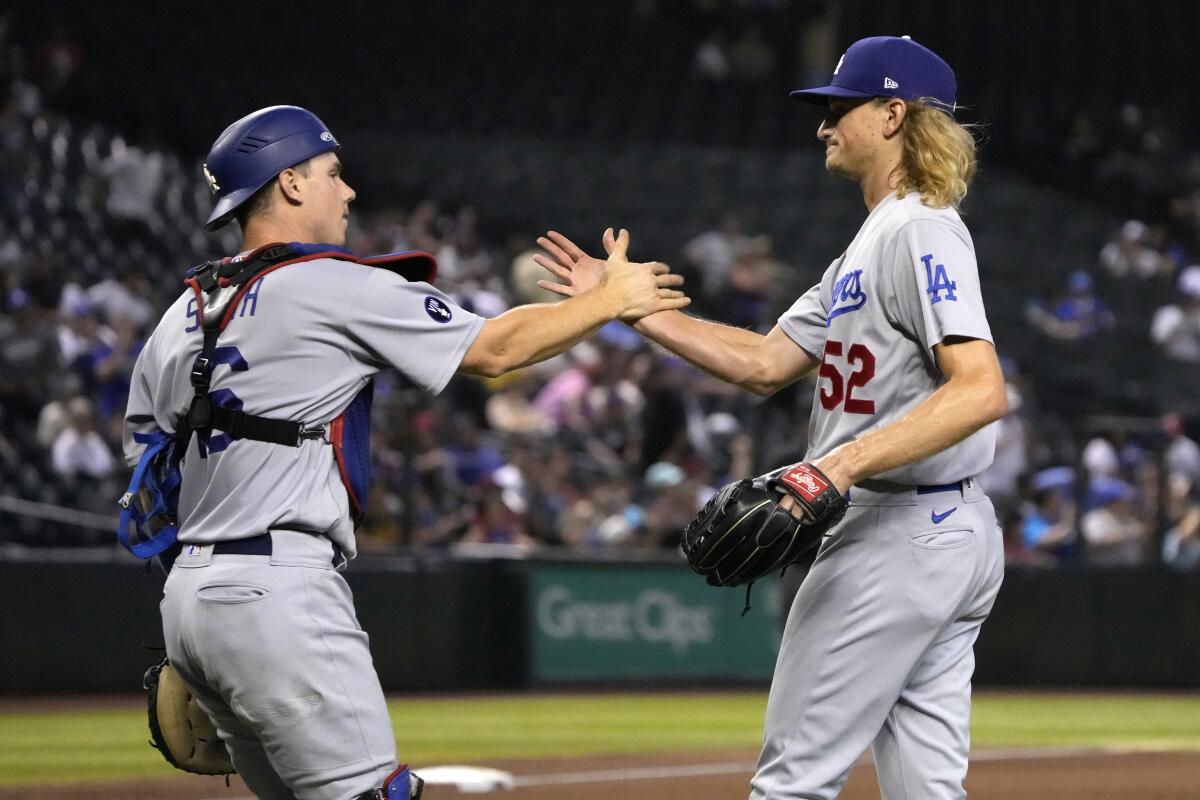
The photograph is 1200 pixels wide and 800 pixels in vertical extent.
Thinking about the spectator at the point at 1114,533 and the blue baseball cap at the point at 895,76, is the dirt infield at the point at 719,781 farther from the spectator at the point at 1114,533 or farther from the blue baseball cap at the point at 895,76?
the spectator at the point at 1114,533

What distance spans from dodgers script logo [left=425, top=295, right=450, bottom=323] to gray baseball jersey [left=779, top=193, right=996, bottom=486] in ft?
3.05

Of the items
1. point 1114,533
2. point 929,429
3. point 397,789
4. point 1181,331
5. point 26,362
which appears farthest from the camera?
point 1181,331

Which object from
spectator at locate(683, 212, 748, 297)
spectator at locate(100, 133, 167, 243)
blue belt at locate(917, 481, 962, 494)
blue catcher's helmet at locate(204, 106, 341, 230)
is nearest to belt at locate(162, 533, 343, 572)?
blue catcher's helmet at locate(204, 106, 341, 230)

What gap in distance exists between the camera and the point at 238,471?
370cm

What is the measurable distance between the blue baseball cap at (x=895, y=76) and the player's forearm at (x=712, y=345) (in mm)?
742

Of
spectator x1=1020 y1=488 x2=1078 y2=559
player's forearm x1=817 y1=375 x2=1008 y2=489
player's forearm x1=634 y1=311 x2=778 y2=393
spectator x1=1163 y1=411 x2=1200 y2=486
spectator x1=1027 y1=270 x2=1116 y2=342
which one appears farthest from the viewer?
spectator x1=1027 y1=270 x2=1116 y2=342

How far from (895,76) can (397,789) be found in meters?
1.98

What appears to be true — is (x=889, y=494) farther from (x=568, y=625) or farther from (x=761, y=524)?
(x=568, y=625)

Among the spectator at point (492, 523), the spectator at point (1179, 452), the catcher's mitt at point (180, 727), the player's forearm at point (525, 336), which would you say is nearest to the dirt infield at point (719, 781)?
the catcher's mitt at point (180, 727)

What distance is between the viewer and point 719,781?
27.6 feet

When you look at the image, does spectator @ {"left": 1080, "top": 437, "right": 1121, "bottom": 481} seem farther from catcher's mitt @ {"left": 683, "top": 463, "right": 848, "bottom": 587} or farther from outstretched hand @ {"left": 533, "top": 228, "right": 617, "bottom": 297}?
catcher's mitt @ {"left": 683, "top": 463, "right": 848, "bottom": 587}

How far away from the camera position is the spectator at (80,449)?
12383 millimetres

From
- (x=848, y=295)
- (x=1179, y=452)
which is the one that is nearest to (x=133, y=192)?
(x=1179, y=452)

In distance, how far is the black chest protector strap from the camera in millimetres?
3709
